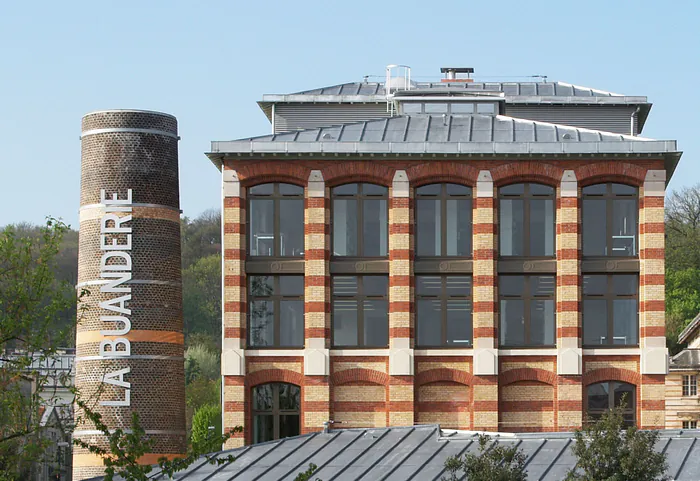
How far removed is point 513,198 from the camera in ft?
171

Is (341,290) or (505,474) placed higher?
(341,290)

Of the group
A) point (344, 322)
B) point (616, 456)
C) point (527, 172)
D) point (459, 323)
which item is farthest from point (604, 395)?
point (616, 456)

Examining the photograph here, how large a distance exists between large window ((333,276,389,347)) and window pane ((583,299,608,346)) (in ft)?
22.4

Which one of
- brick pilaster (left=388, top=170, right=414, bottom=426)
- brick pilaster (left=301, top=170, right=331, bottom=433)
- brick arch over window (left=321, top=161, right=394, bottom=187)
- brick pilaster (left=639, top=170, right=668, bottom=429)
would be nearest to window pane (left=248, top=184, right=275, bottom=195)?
brick pilaster (left=301, top=170, right=331, bottom=433)

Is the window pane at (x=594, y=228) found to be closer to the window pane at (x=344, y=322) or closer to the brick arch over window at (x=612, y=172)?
the brick arch over window at (x=612, y=172)

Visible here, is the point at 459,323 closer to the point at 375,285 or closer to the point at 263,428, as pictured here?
the point at 375,285

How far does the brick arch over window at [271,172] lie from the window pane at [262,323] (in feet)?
13.8

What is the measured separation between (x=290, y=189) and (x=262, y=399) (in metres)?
7.29

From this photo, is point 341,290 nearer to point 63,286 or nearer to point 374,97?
point 374,97

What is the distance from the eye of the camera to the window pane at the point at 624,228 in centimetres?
5175

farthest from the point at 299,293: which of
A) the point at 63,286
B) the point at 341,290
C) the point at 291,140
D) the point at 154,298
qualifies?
the point at 63,286

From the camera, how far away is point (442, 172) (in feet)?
170

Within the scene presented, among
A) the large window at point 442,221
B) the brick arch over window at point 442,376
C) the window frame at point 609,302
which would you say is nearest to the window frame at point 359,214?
the large window at point 442,221

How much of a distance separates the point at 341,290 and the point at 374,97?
Result: 12.5 meters
